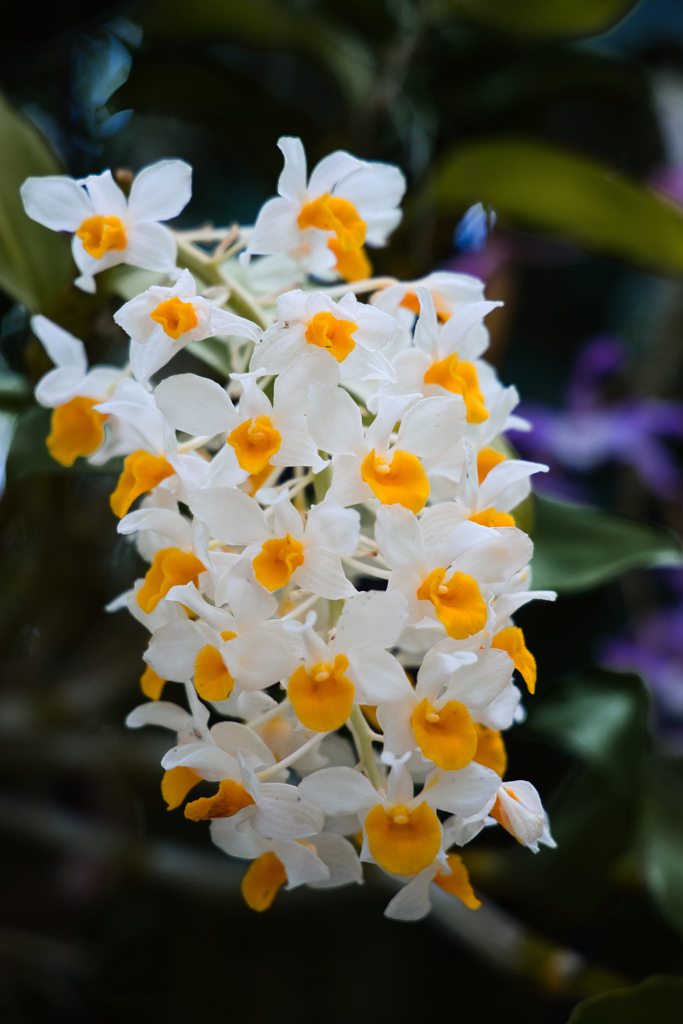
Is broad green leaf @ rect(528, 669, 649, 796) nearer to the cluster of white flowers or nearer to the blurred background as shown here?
the blurred background

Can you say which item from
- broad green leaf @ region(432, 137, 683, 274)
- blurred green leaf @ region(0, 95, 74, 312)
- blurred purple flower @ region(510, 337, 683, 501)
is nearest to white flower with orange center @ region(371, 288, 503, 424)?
blurred green leaf @ region(0, 95, 74, 312)

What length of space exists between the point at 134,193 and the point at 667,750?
621 mm

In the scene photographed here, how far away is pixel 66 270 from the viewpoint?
448 mm

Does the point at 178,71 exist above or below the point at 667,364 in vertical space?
above

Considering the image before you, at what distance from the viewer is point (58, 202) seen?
1.11 feet

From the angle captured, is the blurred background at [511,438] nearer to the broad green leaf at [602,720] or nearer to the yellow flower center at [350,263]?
the broad green leaf at [602,720]

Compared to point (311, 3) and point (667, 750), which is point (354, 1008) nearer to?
point (667, 750)

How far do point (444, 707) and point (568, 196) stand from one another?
0.47 m

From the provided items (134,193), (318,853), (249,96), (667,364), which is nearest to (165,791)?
(318,853)

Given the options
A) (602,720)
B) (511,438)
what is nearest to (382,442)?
(602,720)

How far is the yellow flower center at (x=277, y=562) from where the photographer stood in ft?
0.88

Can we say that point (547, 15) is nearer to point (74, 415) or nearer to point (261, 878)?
point (74, 415)

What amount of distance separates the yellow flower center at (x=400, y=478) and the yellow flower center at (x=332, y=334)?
4cm

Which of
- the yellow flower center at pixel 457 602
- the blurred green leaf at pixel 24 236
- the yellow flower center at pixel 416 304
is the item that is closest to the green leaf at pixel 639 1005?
the yellow flower center at pixel 457 602
